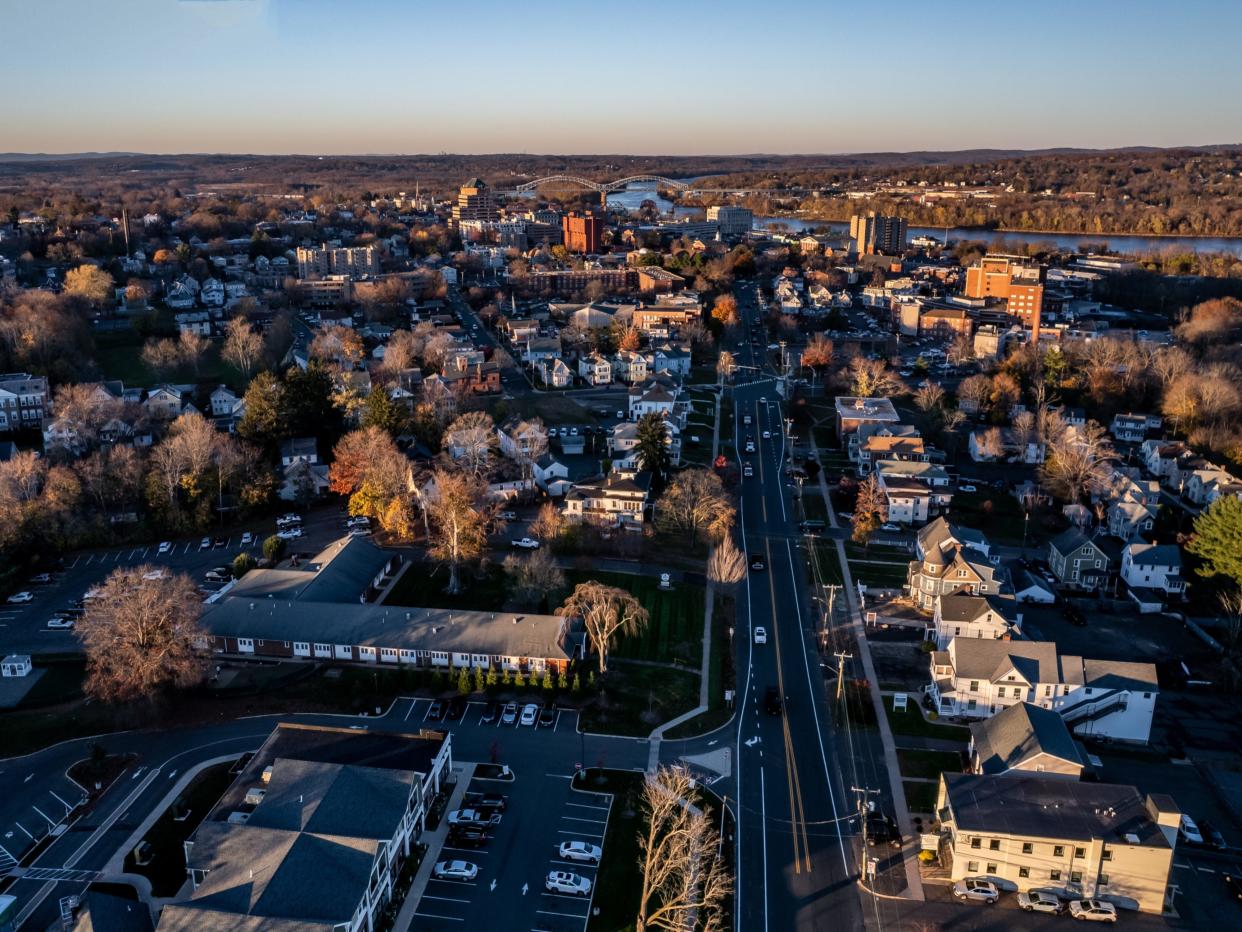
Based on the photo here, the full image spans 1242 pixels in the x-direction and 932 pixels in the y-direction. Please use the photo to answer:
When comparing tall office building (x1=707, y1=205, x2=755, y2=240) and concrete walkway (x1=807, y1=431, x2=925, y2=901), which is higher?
tall office building (x1=707, y1=205, x2=755, y2=240)

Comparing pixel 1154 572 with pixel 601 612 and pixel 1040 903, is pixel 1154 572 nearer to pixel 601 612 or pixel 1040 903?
pixel 1040 903

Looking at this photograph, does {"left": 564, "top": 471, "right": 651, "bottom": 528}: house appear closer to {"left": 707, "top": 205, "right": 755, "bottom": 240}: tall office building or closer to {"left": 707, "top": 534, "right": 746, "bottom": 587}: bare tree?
{"left": 707, "top": 534, "right": 746, "bottom": 587}: bare tree

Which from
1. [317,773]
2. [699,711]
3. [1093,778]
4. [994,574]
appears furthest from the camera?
[994,574]

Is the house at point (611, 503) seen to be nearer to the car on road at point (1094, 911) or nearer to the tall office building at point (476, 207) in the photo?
the car on road at point (1094, 911)

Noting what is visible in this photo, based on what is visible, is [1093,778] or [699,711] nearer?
[1093,778]

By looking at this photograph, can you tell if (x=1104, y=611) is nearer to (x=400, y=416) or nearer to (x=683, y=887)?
(x=683, y=887)

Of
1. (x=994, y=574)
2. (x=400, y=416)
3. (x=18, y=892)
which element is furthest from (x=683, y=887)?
(x=400, y=416)

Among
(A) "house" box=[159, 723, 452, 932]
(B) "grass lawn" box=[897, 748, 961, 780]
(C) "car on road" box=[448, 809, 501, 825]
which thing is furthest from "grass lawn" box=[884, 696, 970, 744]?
(A) "house" box=[159, 723, 452, 932]
